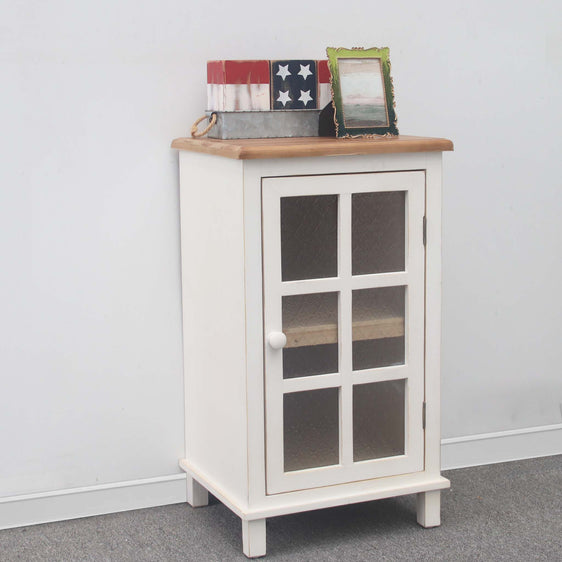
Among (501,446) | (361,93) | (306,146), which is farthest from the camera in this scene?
(501,446)

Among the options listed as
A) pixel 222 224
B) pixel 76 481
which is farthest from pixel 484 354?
pixel 76 481

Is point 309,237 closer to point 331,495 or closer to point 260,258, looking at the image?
point 260,258

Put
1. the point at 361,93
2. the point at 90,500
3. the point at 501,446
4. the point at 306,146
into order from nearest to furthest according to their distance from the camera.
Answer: the point at 306,146
the point at 361,93
the point at 90,500
the point at 501,446

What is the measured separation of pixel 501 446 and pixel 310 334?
83 cm

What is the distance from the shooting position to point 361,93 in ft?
6.46

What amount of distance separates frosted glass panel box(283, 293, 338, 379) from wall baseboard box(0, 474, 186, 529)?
0.51 meters

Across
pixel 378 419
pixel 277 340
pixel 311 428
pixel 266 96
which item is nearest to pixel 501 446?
pixel 378 419

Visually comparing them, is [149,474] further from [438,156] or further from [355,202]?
[438,156]

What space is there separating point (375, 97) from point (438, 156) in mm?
206

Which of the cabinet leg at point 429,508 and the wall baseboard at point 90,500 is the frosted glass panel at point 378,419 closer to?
the cabinet leg at point 429,508

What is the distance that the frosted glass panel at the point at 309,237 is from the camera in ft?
5.91

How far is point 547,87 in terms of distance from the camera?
233cm

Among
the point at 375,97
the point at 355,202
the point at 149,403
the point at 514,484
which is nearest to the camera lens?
the point at 355,202

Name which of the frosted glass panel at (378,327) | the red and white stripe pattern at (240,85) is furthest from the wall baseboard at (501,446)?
the red and white stripe pattern at (240,85)
